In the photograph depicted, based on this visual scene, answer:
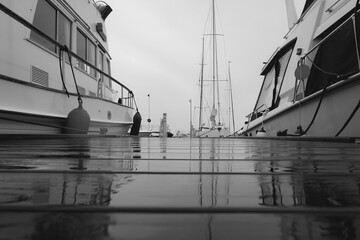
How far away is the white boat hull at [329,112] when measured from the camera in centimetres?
479

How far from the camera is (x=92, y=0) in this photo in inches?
334

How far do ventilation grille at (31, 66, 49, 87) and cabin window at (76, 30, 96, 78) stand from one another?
1810 millimetres

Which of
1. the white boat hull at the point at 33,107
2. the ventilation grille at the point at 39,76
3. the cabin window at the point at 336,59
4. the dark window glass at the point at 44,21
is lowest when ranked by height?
the white boat hull at the point at 33,107

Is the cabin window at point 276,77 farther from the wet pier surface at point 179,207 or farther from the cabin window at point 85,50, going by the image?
the wet pier surface at point 179,207

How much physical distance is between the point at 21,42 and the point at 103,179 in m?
4.61

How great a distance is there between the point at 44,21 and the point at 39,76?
108 centimetres

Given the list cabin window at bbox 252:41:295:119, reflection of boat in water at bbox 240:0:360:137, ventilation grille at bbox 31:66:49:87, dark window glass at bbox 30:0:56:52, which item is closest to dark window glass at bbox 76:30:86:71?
dark window glass at bbox 30:0:56:52

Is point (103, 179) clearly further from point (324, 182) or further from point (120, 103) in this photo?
point (120, 103)

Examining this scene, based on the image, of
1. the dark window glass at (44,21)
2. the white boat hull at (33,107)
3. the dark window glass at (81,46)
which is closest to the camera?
the white boat hull at (33,107)

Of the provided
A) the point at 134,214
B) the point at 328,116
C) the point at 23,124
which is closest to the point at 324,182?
the point at 134,214

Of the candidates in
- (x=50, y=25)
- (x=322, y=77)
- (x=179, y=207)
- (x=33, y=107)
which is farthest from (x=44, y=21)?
(x=179, y=207)

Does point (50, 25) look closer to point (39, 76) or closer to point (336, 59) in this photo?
point (39, 76)

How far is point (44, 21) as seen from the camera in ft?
18.8

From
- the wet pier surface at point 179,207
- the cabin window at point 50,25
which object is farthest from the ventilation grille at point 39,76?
the wet pier surface at point 179,207
